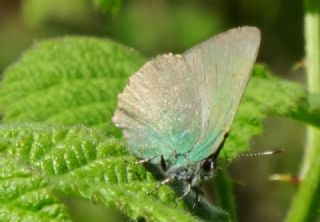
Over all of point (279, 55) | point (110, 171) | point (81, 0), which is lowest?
point (279, 55)

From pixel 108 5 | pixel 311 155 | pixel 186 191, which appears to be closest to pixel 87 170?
pixel 186 191

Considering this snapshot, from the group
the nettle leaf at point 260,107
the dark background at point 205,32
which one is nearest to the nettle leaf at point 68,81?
the nettle leaf at point 260,107

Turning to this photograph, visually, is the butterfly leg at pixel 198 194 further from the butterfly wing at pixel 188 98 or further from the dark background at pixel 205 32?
the dark background at pixel 205 32

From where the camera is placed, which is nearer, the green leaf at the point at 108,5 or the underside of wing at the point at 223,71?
the underside of wing at the point at 223,71

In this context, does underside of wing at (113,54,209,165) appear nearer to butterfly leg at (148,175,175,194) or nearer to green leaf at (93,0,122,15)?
butterfly leg at (148,175,175,194)

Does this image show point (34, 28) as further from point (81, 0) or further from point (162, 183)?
point (162, 183)

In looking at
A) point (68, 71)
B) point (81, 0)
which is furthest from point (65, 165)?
point (81, 0)

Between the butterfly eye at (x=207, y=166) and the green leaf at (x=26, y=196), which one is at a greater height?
the green leaf at (x=26, y=196)
